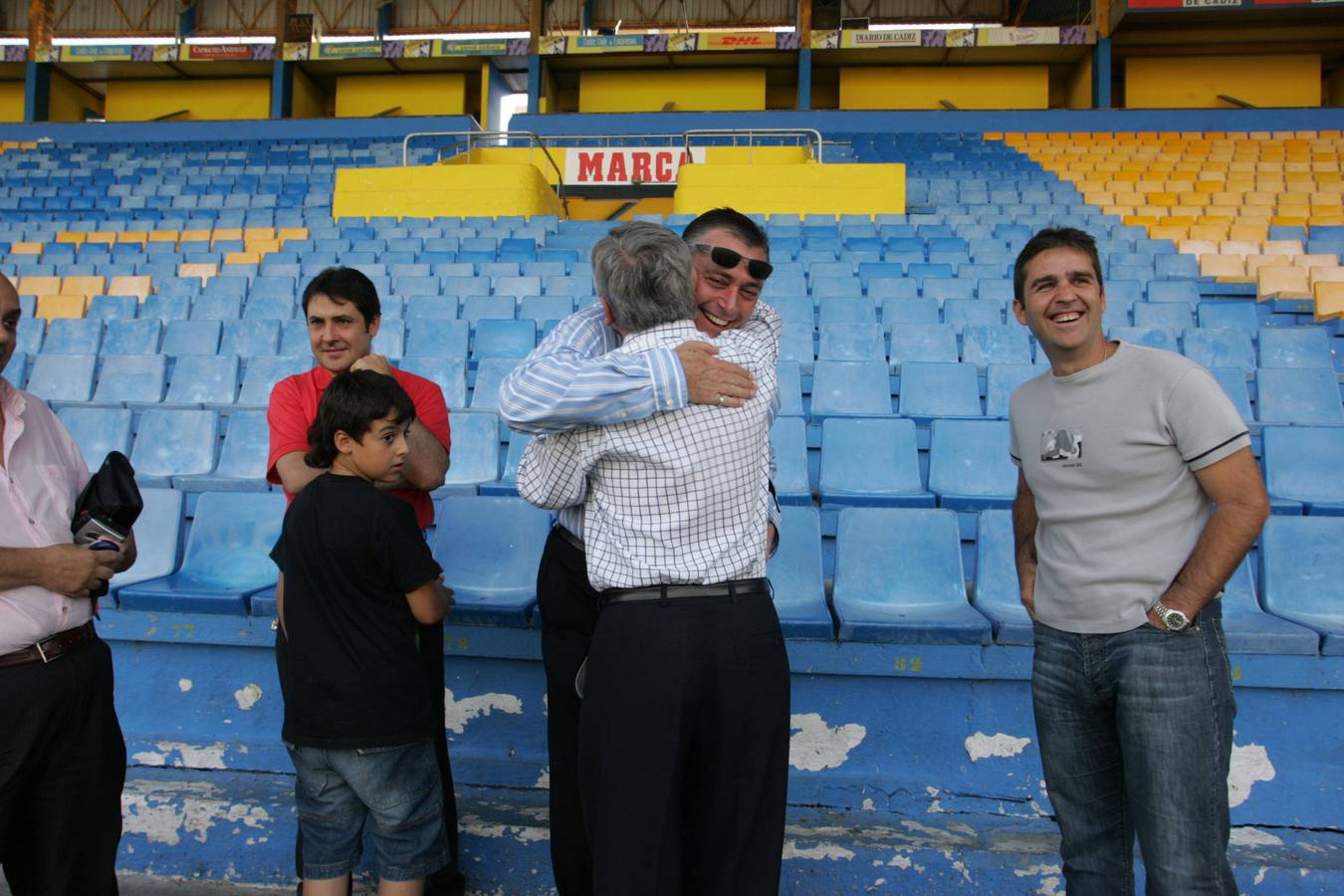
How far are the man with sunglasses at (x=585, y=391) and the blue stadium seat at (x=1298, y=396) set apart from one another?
9.70 ft

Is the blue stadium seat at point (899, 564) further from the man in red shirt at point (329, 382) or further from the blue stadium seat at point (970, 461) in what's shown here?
the man in red shirt at point (329, 382)

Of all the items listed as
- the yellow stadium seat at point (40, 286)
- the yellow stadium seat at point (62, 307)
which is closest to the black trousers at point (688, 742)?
the yellow stadium seat at point (62, 307)

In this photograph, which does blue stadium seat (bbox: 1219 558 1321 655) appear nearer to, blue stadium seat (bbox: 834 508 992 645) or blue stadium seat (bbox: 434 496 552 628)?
blue stadium seat (bbox: 834 508 992 645)

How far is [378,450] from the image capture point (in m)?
1.39

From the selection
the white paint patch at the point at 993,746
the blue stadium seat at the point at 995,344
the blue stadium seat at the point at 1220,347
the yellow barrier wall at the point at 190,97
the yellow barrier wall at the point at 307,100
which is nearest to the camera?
the white paint patch at the point at 993,746

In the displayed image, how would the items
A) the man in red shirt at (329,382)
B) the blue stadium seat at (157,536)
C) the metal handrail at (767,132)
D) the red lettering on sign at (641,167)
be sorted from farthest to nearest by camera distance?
the red lettering on sign at (641,167) → the metal handrail at (767,132) → the blue stadium seat at (157,536) → the man in red shirt at (329,382)

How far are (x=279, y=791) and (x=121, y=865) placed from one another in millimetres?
387

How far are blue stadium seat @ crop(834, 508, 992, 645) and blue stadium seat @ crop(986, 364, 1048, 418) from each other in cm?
126

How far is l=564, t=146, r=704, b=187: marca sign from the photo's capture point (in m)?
10.2

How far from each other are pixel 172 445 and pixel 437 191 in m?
5.59

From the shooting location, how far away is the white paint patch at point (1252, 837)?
1.80 m

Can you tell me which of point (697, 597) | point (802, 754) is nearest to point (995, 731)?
point (802, 754)

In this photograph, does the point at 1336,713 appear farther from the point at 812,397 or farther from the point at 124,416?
the point at 124,416

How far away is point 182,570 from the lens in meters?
2.50
